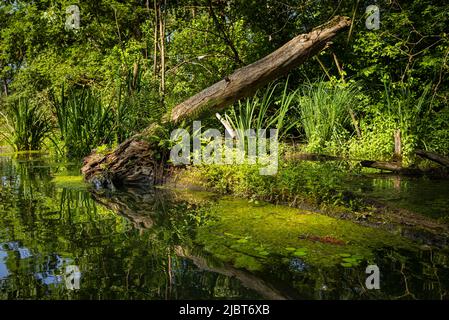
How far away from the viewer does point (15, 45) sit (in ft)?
43.5

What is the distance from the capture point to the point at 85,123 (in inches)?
235

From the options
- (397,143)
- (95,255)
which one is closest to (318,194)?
(95,255)

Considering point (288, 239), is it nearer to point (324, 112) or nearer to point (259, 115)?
point (259, 115)

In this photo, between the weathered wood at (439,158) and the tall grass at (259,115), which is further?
the tall grass at (259,115)

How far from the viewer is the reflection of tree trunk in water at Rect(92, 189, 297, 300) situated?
173 cm

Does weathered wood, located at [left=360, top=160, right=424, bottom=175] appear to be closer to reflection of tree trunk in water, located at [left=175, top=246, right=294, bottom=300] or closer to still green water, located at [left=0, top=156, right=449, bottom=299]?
still green water, located at [left=0, top=156, right=449, bottom=299]

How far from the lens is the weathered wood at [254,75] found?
5098 mm

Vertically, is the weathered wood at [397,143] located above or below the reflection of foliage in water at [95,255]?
above

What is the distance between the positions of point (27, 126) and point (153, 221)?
732cm

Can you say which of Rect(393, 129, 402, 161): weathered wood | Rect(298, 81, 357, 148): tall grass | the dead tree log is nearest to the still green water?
the dead tree log

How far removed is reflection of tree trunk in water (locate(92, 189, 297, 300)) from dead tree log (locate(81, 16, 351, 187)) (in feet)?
1.62

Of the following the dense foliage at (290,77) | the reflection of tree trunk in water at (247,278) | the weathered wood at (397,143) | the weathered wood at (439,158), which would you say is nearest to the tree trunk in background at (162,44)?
the dense foliage at (290,77)

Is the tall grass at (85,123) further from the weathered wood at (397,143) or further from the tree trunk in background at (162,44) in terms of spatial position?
the weathered wood at (397,143)

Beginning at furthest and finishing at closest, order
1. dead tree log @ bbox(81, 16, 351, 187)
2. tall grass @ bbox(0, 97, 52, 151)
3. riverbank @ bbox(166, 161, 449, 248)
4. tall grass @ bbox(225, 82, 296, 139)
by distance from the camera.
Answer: tall grass @ bbox(0, 97, 52, 151), tall grass @ bbox(225, 82, 296, 139), dead tree log @ bbox(81, 16, 351, 187), riverbank @ bbox(166, 161, 449, 248)
